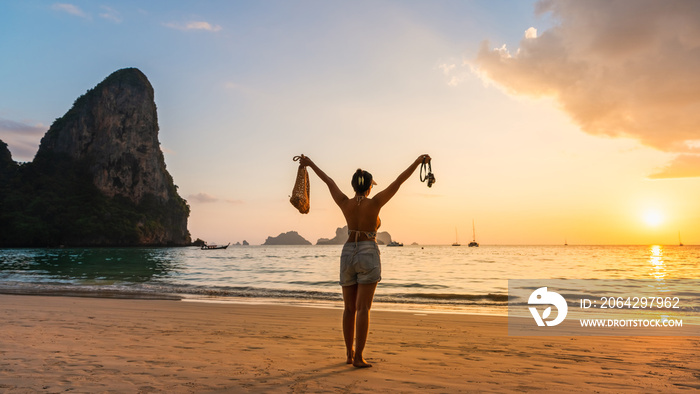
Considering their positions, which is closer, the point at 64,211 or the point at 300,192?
the point at 300,192

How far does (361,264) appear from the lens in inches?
176

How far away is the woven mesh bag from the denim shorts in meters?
1.01

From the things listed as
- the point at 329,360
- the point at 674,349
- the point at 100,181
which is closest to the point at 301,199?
the point at 329,360

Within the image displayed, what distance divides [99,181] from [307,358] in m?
131

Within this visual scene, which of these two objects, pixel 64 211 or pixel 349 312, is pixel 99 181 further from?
pixel 349 312

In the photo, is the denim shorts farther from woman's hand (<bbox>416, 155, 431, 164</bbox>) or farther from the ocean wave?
the ocean wave

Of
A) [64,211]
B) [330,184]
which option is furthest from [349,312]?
[64,211]

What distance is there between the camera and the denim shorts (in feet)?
14.6

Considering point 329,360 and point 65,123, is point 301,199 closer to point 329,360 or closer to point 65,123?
point 329,360

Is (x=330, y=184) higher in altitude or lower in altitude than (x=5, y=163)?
lower

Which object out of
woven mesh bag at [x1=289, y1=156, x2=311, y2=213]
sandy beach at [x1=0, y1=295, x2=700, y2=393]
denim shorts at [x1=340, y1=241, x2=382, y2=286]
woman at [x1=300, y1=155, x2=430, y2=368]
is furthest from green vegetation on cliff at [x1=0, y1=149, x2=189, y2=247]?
denim shorts at [x1=340, y1=241, x2=382, y2=286]

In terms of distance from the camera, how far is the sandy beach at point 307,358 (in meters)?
4.13

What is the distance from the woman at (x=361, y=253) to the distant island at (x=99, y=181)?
121m

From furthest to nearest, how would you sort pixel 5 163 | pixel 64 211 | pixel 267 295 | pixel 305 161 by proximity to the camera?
pixel 5 163 < pixel 64 211 < pixel 267 295 < pixel 305 161
